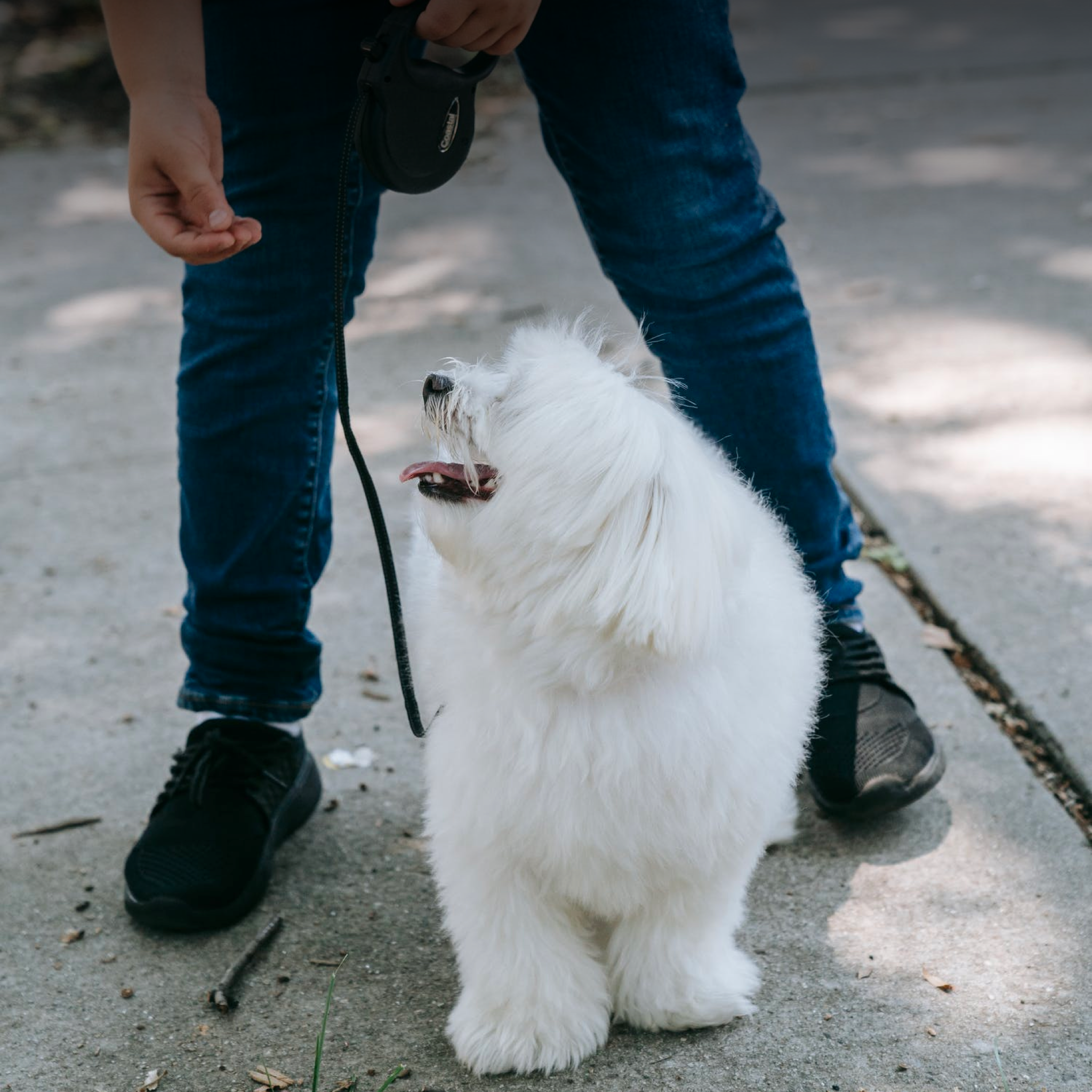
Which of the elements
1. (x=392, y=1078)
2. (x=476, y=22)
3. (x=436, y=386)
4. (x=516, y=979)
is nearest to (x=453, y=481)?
(x=436, y=386)

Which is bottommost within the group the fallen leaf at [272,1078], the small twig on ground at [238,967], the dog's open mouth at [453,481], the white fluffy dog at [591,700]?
the small twig on ground at [238,967]

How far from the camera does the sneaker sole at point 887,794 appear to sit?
7.08ft

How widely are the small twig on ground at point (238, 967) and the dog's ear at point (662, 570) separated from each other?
0.86m

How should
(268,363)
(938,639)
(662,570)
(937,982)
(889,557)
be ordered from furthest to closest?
(889,557), (938,639), (268,363), (937,982), (662,570)

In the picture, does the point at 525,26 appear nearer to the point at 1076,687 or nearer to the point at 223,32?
the point at 223,32

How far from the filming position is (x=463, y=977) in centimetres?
185

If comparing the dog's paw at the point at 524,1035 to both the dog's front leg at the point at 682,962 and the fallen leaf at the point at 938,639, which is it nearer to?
the dog's front leg at the point at 682,962

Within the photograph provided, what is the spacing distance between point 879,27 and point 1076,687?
670 centimetres

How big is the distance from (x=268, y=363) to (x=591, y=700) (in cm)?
83

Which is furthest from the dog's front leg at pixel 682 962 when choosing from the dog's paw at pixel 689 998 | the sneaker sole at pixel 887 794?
the sneaker sole at pixel 887 794

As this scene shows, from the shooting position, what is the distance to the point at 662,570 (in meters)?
1.56

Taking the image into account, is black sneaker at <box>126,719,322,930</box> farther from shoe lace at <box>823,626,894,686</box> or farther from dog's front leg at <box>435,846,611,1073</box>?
shoe lace at <box>823,626,894,686</box>

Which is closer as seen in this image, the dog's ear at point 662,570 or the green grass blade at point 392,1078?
the dog's ear at point 662,570

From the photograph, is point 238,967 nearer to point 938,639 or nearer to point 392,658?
point 392,658
